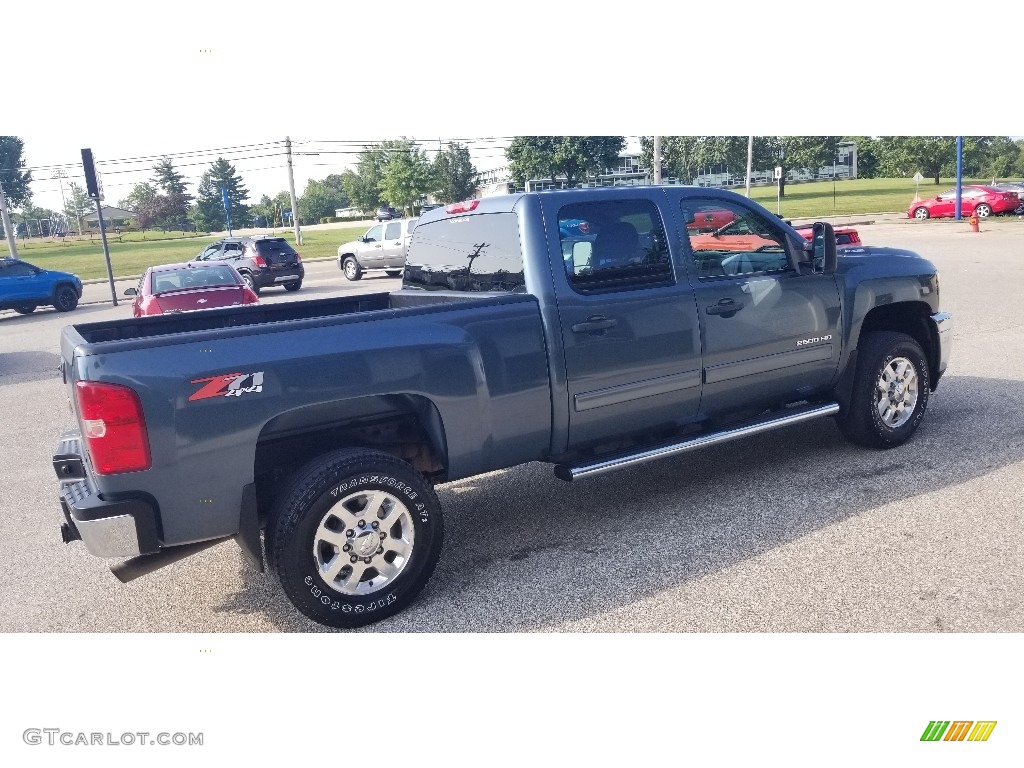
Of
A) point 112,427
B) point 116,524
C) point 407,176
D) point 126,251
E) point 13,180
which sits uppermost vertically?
point 13,180

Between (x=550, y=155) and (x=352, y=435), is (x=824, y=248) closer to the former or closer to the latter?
(x=550, y=155)

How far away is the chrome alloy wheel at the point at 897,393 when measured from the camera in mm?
5594

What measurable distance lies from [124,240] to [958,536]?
66.6m

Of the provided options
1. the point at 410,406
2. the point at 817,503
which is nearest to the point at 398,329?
the point at 410,406

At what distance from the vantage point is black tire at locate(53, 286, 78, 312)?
22000 millimetres

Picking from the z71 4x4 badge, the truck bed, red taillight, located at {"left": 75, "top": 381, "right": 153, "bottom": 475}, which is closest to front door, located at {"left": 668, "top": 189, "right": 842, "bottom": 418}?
the truck bed

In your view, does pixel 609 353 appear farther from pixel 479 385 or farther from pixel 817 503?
pixel 817 503

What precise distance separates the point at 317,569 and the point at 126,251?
5300cm

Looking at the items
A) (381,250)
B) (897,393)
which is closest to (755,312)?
(897,393)

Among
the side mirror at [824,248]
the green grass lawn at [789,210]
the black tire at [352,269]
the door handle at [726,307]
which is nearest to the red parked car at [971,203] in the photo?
the green grass lawn at [789,210]

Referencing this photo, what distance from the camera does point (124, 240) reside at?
61562 mm

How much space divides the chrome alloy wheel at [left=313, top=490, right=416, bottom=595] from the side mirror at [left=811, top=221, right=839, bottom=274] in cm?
316

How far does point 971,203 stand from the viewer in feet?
105

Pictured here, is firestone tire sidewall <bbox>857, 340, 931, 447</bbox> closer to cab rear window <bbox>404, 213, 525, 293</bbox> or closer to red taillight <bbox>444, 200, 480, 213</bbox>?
cab rear window <bbox>404, 213, 525, 293</bbox>
